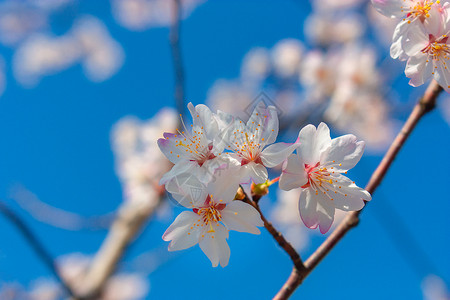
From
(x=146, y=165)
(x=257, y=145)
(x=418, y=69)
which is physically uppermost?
(x=418, y=69)

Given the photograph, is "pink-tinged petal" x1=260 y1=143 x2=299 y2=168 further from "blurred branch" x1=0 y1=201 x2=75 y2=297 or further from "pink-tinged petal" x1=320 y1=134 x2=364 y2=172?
"blurred branch" x1=0 y1=201 x2=75 y2=297

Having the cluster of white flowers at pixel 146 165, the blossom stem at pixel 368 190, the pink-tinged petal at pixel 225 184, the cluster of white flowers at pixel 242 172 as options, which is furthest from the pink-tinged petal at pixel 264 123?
the cluster of white flowers at pixel 146 165

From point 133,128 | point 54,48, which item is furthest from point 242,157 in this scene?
point 54,48

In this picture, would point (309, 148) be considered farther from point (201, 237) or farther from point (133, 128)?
point (133, 128)

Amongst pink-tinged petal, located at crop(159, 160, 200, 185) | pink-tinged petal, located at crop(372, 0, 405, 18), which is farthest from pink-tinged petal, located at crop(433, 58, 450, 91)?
pink-tinged petal, located at crop(159, 160, 200, 185)

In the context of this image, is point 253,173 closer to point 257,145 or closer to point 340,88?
point 257,145

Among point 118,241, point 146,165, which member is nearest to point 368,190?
point 146,165

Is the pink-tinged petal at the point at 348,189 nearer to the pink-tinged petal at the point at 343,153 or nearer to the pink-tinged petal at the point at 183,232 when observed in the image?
the pink-tinged petal at the point at 343,153
